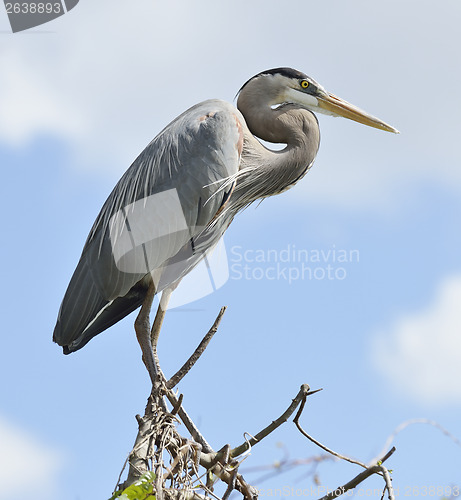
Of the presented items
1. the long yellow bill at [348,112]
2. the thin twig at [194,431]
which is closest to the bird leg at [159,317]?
the thin twig at [194,431]

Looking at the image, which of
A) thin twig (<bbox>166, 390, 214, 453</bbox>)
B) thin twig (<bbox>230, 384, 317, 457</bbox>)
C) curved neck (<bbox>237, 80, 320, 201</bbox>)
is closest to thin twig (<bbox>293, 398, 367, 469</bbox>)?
thin twig (<bbox>230, 384, 317, 457</bbox>)

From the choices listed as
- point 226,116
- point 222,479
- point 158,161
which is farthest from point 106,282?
point 222,479

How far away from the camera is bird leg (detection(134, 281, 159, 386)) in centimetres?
410

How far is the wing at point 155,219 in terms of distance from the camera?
14.1 ft

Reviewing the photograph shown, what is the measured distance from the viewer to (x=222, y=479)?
3203 millimetres

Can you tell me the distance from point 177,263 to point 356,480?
7.19 feet

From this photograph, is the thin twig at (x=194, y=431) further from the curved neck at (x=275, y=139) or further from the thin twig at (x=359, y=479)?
the curved neck at (x=275, y=139)

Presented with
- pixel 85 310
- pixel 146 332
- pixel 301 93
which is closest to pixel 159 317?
pixel 146 332

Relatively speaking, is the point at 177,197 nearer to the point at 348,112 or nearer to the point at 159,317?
the point at 159,317

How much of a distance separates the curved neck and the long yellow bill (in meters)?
0.15

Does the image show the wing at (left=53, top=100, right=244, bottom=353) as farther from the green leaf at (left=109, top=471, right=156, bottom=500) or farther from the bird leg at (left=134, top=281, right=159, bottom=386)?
the green leaf at (left=109, top=471, right=156, bottom=500)

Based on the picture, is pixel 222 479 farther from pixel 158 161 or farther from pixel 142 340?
pixel 158 161

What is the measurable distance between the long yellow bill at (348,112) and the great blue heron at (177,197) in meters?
0.16

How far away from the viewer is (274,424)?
2947mm
